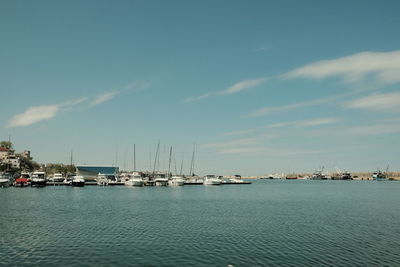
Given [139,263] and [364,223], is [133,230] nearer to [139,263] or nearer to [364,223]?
[139,263]

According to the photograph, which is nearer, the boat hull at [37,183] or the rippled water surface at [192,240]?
the rippled water surface at [192,240]

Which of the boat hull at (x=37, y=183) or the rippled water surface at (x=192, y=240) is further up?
the boat hull at (x=37, y=183)

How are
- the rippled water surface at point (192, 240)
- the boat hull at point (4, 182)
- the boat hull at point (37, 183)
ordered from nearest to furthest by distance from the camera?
1. the rippled water surface at point (192, 240)
2. the boat hull at point (4, 182)
3. the boat hull at point (37, 183)

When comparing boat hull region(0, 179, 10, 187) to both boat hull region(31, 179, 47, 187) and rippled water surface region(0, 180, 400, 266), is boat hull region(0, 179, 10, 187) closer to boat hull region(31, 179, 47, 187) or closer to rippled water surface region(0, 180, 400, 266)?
boat hull region(31, 179, 47, 187)

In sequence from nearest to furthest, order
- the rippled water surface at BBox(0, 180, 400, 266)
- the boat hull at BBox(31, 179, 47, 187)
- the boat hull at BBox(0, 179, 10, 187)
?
the rippled water surface at BBox(0, 180, 400, 266) → the boat hull at BBox(0, 179, 10, 187) → the boat hull at BBox(31, 179, 47, 187)

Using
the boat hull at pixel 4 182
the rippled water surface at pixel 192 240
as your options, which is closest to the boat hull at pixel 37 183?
the boat hull at pixel 4 182

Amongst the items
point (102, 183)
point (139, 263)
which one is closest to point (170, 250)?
point (139, 263)

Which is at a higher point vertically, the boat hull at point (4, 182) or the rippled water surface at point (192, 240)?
the boat hull at point (4, 182)

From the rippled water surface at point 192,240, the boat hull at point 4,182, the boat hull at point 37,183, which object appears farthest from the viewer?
the boat hull at point 37,183

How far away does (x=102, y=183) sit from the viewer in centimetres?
17175

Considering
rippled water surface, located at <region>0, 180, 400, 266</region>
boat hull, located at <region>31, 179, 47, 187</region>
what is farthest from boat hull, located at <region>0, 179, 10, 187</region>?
rippled water surface, located at <region>0, 180, 400, 266</region>

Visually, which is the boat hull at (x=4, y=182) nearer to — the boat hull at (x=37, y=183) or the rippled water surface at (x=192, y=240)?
the boat hull at (x=37, y=183)

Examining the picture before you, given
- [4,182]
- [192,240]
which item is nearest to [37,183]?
[4,182]

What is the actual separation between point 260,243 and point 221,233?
781 cm
